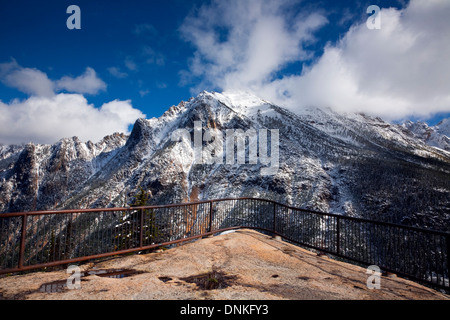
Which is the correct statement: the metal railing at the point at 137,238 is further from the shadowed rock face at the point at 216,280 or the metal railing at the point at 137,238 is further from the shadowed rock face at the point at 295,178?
the shadowed rock face at the point at 295,178

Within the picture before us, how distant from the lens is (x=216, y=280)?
5.56 metres

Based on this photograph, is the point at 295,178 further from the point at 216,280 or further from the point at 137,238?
the point at 216,280

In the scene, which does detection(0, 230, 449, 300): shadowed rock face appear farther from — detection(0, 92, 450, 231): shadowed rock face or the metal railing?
detection(0, 92, 450, 231): shadowed rock face

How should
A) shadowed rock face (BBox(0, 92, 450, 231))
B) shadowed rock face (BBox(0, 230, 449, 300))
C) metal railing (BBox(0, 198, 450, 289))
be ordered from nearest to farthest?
1. shadowed rock face (BBox(0, 230, 449, 300))
2. metal railing (BBox(0, 198, 450, 289))
3. shadowed rock face (BBox(0, 92, 450, 231))

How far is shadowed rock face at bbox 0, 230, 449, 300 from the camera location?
15.8 ft

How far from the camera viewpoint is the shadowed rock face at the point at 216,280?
481 cm

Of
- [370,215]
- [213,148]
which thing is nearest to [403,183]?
[370,215]

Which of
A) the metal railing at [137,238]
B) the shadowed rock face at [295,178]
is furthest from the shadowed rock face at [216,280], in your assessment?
the shadowed rock face at [295,178]

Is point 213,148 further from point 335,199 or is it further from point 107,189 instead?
point 335,199

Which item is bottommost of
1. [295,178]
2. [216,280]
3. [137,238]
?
[216,280]

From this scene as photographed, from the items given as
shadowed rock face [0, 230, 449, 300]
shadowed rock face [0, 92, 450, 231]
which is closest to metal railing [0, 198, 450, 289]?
shadowed rock face [0, 230, 449, 300]

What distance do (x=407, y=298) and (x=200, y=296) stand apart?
458cm

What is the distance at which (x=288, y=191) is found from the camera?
114m

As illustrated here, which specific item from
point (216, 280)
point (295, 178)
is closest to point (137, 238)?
point (216, 280)
